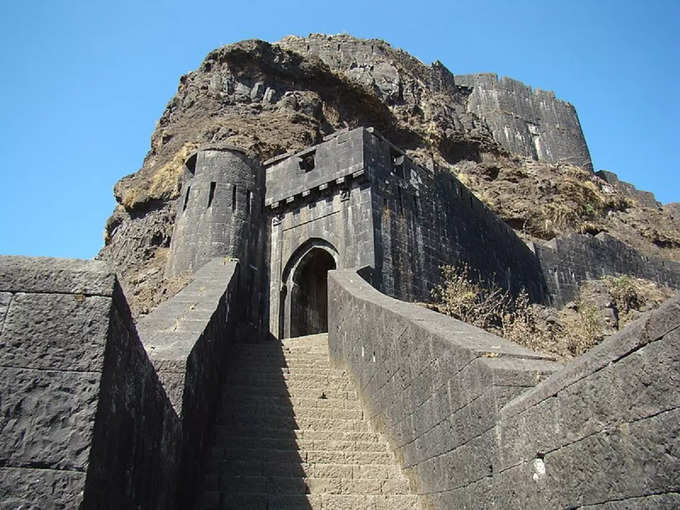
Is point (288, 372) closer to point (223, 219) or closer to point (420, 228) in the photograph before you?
point (223, 219)

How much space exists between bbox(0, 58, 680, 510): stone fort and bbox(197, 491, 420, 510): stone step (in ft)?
0.06

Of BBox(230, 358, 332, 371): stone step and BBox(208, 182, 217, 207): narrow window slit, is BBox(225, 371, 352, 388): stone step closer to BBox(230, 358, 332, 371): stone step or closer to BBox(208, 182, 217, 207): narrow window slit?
BBox(230, 358, 332, 371): stone step

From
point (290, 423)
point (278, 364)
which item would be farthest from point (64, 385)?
point (278, 364)

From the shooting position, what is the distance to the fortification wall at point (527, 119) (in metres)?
42.4

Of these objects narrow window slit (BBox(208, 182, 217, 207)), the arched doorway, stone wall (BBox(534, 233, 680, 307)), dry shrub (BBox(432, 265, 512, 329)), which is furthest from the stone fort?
stone wall (BBox(534, 233, 680, 307))

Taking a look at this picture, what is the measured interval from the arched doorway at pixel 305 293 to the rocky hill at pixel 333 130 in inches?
106

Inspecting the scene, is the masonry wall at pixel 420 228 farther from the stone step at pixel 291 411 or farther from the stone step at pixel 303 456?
the stone step at pixel 303 456

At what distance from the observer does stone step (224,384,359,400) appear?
24.0 feet

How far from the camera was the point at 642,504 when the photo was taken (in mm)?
2414

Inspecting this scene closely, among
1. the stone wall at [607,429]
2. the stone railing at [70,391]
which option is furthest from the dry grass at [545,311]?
the stone railing at [70,391]

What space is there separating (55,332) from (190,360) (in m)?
2.24

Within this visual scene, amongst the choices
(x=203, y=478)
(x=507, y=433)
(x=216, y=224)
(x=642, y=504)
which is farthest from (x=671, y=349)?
(x=216, y=224)

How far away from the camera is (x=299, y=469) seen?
17.9 feet

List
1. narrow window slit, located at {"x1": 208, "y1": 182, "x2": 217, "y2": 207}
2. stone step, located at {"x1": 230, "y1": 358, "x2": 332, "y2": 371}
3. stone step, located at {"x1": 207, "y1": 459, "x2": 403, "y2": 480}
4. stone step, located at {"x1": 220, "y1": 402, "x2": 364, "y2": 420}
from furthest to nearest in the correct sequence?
narrow window slit, located at {"x1": 208, "y1": 182, "x2": 217, "y2": 207}, stone step, located at {"x1": 230, "y1": 358, "x2": 332, "y2": 371}, stone step, located at {"x1": 220, "y1": 402, "x2": 364, "y2": 420}, stone step, located at {"x1": 207, "y1": 459, "x2": 403, "y2": 480}
